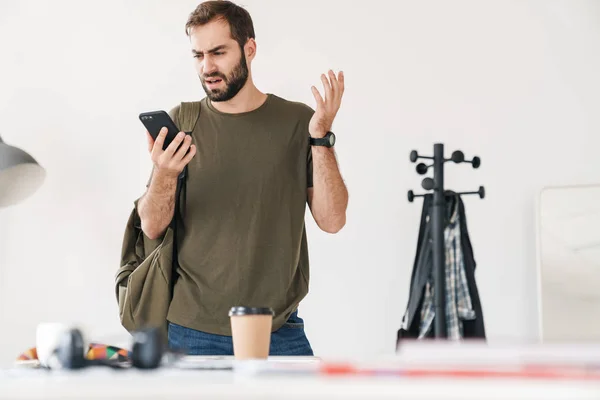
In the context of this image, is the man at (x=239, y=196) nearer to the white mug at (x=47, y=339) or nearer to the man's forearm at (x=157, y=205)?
the man's forearm at (x=157, y=205)

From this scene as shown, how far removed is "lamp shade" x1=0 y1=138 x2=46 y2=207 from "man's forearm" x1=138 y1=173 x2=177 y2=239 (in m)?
1.23

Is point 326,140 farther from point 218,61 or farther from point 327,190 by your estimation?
point 218,61

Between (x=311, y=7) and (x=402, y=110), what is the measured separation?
24.7 inches

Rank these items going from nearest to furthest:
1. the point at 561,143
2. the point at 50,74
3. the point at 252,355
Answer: the point at 252,355, the point at 561,143, the point at 50,74

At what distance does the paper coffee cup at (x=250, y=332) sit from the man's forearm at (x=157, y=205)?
83cm

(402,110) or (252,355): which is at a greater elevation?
(402,110)

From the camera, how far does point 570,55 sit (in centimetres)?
309

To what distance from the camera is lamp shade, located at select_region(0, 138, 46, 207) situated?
10.2 feet

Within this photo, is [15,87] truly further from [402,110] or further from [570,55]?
[570,55]

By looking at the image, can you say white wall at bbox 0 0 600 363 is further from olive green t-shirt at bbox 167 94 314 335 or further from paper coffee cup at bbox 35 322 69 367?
paper coffee cup at bbox 35 322 69 367

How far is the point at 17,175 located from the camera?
10.5ft

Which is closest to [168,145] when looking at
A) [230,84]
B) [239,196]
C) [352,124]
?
[239,196]

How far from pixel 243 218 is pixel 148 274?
30 cm

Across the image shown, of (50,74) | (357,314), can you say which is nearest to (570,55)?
(357,314)
